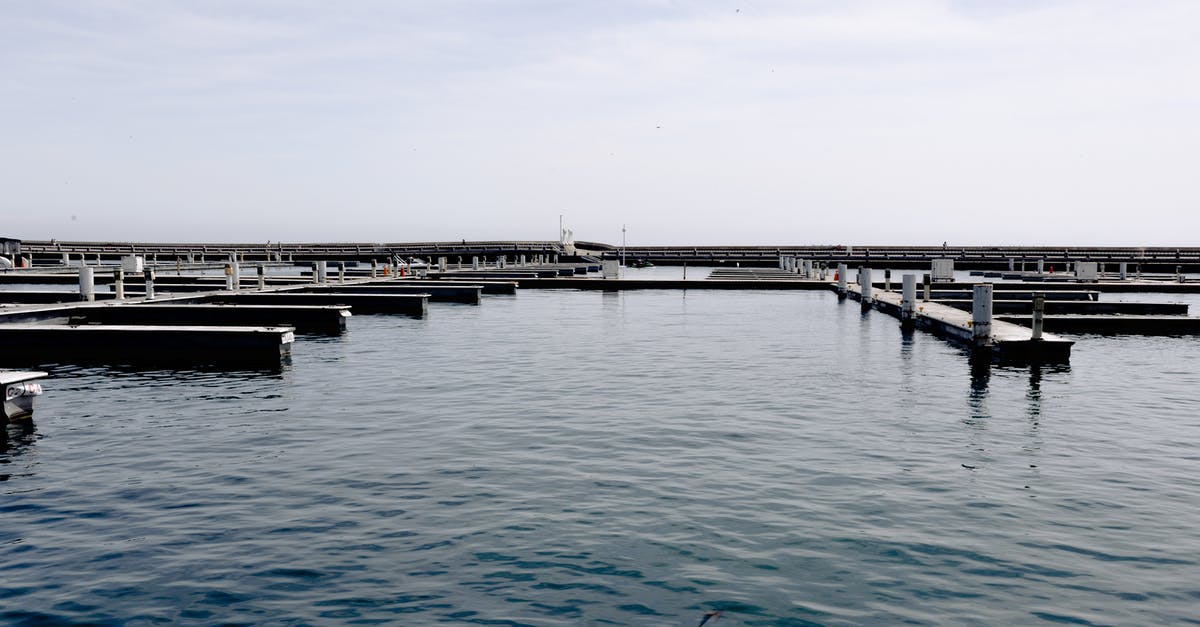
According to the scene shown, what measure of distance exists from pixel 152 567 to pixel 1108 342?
1242 inches

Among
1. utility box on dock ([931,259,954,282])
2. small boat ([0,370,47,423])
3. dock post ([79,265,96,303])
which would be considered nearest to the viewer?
small boat ([0,370,47,423])

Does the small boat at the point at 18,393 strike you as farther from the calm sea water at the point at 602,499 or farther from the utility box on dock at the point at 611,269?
the utility box on dock at the point at 611,269

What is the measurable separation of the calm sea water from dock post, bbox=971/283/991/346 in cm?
373

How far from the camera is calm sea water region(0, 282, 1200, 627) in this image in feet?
28.8

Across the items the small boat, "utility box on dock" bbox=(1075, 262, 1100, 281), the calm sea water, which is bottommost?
the calm sea water

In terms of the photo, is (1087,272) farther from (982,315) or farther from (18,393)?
→ (18,393)

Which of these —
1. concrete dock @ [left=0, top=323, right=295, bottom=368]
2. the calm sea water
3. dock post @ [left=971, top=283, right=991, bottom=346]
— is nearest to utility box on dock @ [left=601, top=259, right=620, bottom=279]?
dock post @ [left=971, top=283, right=991, bottom=346]

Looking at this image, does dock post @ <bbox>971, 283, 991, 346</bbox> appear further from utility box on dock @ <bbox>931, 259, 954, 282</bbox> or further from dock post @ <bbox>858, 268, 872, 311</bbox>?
utility box on dock @ <bbox>931, 259, 954, 282</bbox>

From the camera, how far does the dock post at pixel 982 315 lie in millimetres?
27062

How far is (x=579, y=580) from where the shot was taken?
9.21 metres

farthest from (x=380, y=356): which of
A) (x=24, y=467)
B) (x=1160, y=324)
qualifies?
(x=1160, y=324)

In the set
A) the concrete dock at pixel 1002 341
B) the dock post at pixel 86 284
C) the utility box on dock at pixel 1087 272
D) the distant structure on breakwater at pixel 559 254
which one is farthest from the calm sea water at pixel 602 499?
the distant structure on breakwater at pixel 559 254

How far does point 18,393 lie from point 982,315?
23.8 meters

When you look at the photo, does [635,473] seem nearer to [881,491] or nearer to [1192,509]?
[881,491]
